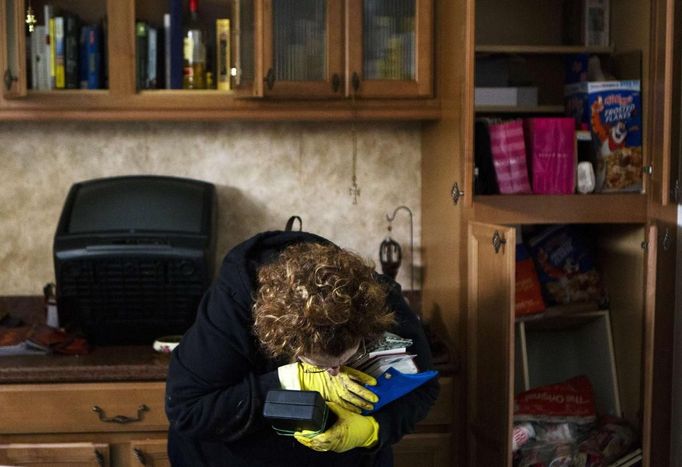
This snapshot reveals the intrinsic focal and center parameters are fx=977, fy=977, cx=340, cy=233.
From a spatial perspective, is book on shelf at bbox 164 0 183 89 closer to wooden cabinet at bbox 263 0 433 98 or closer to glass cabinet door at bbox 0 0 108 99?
glass cabinet door at bbox 0 0 108 99

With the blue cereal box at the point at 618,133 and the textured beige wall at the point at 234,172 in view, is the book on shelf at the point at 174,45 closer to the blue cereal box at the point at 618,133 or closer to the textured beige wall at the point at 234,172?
the textured beige wall at the point at 234,172

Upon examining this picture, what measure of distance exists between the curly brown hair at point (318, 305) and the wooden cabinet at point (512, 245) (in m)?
0.64

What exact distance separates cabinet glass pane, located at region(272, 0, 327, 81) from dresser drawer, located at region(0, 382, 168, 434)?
0.98 m

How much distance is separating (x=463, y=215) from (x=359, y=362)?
800mm

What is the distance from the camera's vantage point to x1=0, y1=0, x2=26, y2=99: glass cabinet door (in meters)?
2.72

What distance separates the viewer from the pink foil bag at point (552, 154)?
2705mm

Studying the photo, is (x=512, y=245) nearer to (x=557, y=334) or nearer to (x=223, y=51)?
(x=557, y=334)

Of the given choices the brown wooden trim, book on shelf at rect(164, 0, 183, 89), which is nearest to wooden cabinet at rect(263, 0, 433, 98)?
book on shelf at rect(164, 0, 183, 89)

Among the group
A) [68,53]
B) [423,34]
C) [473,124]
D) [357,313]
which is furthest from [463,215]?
[68,53]

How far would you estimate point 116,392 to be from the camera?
2680 millimetres

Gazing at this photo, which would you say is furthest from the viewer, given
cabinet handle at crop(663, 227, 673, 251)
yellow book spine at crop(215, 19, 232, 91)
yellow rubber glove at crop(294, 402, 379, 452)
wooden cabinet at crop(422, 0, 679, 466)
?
yellow book spine at crop(215, 19, 232, 91)

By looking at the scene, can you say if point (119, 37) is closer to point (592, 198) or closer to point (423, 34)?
point (423, 34)

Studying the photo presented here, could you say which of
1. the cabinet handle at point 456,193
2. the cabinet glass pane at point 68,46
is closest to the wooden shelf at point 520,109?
the cabinet handle at point 456,193

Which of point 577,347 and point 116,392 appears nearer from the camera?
point 116,392
